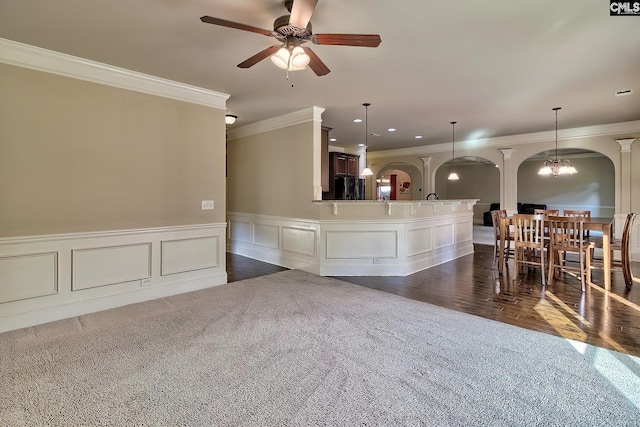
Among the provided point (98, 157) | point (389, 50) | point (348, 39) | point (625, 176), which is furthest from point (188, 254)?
point (625, 176)

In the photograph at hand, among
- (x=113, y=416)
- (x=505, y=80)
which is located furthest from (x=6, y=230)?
(x=505, y=80)

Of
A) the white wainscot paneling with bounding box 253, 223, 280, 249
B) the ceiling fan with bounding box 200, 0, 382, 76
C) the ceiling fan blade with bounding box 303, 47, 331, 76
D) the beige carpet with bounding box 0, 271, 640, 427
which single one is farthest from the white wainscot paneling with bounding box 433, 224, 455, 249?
the ceiling fan with bounding box 200, 0, 382, 76

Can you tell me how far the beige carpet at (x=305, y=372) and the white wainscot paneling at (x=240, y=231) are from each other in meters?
3.28

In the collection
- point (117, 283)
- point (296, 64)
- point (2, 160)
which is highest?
point (296, 64)

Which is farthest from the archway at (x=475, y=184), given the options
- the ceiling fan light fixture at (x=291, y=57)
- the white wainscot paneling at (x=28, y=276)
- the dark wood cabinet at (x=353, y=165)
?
the white wainscot paneling at (x=28, y=276)

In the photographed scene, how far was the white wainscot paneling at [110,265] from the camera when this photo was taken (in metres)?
3.49

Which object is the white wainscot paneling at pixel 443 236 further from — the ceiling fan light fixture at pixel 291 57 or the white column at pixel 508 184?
the ceiling fan light fixture at pixel 291 57

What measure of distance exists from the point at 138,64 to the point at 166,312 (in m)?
2.71

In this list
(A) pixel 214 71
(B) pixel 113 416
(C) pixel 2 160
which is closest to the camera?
(B) pixel 113 416

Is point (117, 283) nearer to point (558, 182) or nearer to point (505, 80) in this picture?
point (505, 80)

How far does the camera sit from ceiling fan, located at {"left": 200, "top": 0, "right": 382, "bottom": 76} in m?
2.12

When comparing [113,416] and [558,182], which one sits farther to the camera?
[558,182]

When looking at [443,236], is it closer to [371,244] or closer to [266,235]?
[371,244]

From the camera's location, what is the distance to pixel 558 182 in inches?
498
